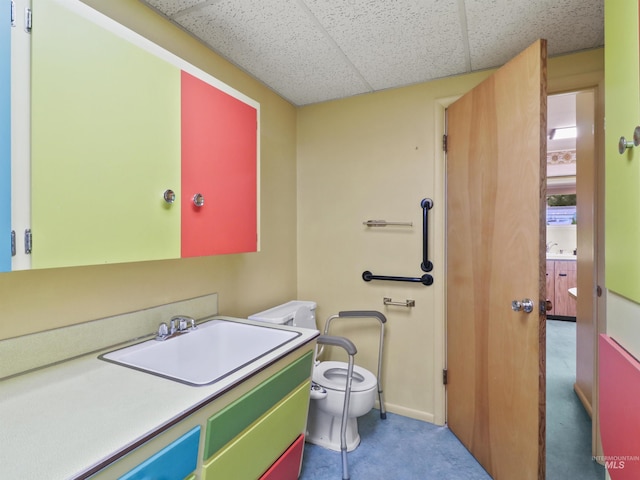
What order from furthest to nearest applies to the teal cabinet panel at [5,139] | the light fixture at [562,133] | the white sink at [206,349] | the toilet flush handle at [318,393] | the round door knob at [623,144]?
the light fixture at [562,133]
the toilet flush handle at [318,393]
the white sink at [206,349]
the round door knob at [623,144]
the teal cabinet panel at [5,139]

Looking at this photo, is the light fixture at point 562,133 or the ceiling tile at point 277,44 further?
the light fixture at point 562,133

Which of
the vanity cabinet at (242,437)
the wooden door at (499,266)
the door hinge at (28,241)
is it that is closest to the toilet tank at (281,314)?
the vanity cabinet at (242,437)

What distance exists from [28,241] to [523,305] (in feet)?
6.06

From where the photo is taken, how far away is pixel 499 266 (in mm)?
1644

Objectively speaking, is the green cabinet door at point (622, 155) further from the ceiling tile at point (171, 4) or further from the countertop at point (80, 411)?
the ceiling tile at point (171, 4)

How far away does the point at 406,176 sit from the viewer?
223 centimetres

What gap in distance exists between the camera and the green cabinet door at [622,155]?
854mm

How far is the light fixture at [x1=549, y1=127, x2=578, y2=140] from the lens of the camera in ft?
11.8

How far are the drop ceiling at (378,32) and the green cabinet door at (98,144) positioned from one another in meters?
Answer: 0.59

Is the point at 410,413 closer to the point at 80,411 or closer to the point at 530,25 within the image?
the point at 80,411

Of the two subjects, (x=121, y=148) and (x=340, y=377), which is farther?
(x=340, y=377)

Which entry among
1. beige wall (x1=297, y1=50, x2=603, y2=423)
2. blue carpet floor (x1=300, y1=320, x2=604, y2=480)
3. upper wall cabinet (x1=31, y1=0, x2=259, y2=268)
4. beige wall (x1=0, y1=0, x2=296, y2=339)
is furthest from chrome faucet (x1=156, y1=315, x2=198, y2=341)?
beige wall (x1=297, y1=50, x2=603, y2=423)

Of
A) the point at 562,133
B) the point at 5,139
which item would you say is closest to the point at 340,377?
the point at 5,139

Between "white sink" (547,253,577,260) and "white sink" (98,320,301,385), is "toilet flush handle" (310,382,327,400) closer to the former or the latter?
"white sink" (98,320,301,385)
